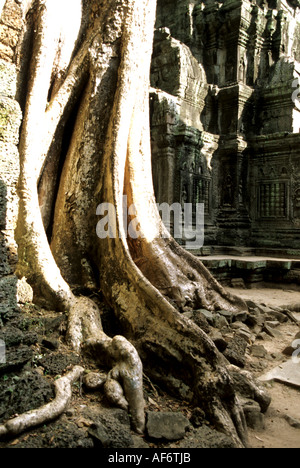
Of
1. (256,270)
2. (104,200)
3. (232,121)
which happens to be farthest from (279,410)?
(232,121)

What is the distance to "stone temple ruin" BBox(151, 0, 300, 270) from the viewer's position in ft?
22.5

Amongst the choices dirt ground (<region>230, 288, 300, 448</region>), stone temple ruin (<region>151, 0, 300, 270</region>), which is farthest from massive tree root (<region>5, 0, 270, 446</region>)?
stone temple ruin (<region>151, 0, 300, 270</region>)

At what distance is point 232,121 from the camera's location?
25.1 ft

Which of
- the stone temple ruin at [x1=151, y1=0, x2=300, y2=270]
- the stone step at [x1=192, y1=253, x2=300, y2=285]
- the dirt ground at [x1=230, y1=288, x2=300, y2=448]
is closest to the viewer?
the dirt ground at [x1=230, y1=288, x2=300, y2=448]

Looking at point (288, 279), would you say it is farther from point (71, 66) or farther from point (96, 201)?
point (71, 66)

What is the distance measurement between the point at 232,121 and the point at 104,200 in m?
5.74

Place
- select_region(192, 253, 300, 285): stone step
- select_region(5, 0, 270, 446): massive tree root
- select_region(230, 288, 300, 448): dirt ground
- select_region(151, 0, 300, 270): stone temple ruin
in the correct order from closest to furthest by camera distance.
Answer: select_region(230, 288, 300, 448): dirt ground → select_region(5, 0, 270, 446): massive tree root → select_region(192, 253, 300, 285): stone step → select_region(151, 0, 300, 270): stone temple ruin

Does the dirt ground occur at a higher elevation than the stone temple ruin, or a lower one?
lower

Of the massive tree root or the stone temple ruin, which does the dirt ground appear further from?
the stone temple ruin

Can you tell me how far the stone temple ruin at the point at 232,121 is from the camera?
22.5 ft

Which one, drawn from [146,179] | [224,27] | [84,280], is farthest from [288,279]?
[224,27]

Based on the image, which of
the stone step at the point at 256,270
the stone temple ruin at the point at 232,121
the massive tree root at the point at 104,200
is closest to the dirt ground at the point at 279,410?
the massive tree root at the point at 104,200

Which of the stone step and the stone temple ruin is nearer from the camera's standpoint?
the stone step

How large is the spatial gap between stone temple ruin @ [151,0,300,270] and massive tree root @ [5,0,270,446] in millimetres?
3518
